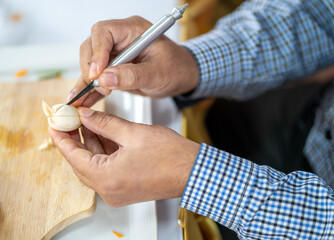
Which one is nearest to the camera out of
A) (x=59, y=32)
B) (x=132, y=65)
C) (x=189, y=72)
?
(x=132, y=65)

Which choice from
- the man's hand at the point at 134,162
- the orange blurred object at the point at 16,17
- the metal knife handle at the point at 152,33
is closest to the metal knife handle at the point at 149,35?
the metal knife handle at the point at 152,33

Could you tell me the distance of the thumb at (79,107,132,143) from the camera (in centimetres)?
62

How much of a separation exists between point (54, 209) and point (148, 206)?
0.19m

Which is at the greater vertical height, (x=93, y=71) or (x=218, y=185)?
(x=93, y=71)

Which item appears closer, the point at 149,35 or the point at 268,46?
the point at 149,35

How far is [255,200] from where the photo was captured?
63 centimetres

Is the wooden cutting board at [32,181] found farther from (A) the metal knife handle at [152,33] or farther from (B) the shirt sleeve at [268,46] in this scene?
(B) the shirt sleeve at [268,46]

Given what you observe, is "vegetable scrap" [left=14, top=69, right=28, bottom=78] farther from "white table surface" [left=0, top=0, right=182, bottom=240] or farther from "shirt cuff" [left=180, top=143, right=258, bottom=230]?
"shirt cuff" [left=180, top=143, right=258, bottom=230]

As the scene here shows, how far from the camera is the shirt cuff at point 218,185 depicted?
0.63 meters

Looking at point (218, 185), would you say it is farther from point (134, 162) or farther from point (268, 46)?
point (268, 46)

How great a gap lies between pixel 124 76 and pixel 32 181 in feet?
0.92

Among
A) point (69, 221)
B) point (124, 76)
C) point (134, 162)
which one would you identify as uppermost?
point (124, 76)

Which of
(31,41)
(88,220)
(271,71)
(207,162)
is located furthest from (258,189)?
(31,41)

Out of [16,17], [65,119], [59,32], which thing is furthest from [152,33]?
[16,17]
